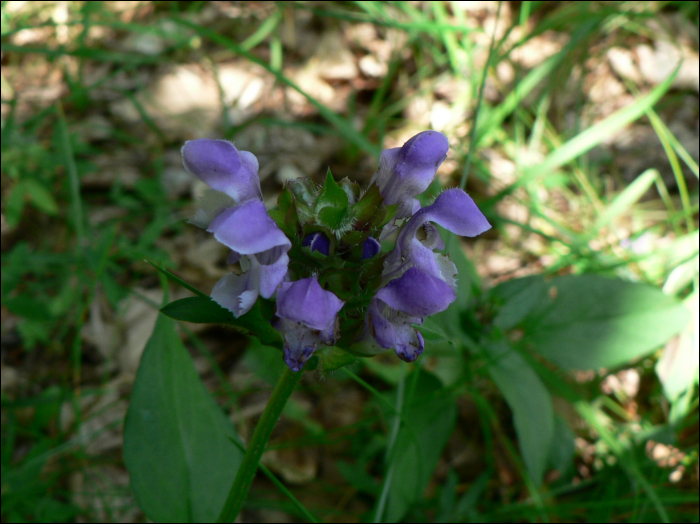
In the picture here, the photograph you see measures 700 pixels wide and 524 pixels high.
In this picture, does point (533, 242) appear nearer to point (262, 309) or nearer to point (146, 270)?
point (146, 270)

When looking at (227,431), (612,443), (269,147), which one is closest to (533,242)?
(612,443)

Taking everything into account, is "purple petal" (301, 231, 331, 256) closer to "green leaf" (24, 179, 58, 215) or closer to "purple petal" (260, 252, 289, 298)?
"purple petal" (260, 252, 289, 298)

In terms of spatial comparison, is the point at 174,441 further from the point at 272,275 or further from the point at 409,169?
the point at 409,169

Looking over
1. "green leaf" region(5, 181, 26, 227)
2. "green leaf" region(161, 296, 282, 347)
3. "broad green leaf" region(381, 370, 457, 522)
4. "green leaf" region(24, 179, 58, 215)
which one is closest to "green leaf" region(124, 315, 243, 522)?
"green leaf" region(161, 296, 282, 347)

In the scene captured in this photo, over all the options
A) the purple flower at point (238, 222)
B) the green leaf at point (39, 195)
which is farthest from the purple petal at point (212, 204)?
the green leaf at point (39, 195)

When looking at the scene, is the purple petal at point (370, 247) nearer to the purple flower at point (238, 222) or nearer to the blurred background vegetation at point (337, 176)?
the purple flower at point (238, 222)

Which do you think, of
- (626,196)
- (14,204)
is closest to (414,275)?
(14,204)
